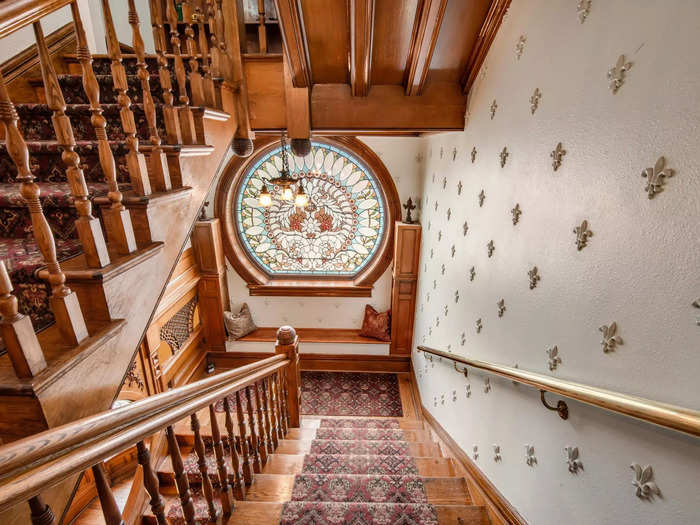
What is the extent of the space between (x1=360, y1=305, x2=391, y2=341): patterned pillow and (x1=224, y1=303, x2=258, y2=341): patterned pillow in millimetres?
1645

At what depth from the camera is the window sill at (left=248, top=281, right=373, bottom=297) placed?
468 cm

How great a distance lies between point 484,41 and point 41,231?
6.56 feet

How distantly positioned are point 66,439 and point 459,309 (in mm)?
Answer: 2032

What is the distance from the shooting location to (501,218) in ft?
5.18

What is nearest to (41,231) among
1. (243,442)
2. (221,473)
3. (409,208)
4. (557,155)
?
(221,473)

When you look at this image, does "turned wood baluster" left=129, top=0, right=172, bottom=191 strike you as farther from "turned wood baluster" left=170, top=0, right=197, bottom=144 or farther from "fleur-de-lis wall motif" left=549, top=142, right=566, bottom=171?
"fleur-de-lis wall motif" left=549, top=142, right=566, bottom=171

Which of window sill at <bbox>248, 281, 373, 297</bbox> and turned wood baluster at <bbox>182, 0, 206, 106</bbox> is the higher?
turned wood baluster at <bbox>182, 0, 206, 106</bbox>

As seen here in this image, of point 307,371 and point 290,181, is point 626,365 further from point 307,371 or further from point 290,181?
point 307,371

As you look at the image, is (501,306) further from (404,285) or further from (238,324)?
(238,324)

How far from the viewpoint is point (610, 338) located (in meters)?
0.88

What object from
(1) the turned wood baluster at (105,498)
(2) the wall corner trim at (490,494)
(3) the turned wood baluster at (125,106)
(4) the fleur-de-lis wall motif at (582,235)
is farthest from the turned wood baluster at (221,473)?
(4) the fleur-de-lis wall motif at (582,235)

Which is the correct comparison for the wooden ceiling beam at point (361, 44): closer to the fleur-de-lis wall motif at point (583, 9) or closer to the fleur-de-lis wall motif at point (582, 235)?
the fleur-de-lis wall motif at point (583, 9)

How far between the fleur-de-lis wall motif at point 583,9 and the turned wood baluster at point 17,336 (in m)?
1.65

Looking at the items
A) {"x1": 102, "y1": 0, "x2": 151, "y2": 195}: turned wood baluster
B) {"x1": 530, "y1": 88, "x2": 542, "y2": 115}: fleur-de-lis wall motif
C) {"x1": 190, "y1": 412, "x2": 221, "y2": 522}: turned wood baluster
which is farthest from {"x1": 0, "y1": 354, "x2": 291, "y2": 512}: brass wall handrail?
{"x1": 530, "y1": 88, "x2": 542, "y2": 115}: fleur-de-lis wall motif
